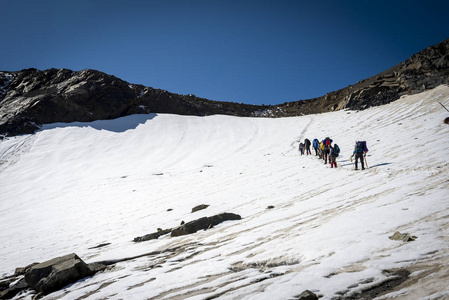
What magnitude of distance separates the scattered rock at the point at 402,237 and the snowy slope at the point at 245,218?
0.30 feet

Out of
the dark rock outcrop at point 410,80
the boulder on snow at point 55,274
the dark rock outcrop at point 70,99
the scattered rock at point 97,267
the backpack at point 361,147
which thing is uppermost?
the dark rock outcrop at point 70,99

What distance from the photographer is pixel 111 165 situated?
24.7m

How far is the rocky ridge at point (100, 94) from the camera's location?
33.8 m

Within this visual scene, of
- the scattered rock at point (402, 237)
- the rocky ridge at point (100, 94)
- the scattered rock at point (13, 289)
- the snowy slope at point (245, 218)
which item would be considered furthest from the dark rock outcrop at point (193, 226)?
the rocky ridge at point (100, 94)

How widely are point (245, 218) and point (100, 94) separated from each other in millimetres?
40598

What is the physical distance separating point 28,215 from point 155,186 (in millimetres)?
7142

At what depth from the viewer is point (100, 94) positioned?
40.2 metres

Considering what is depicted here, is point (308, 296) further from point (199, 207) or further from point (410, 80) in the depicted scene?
point (410, 80)

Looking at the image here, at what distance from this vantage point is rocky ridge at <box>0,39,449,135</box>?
111 ft

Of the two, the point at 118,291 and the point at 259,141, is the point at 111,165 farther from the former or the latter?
the point at 118,291

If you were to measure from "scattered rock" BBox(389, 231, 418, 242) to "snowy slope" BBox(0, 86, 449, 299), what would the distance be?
0.30 feet

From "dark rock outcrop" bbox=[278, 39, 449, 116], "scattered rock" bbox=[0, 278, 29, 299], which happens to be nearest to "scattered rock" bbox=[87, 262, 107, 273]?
"scattered rock" bbox=[0, 278, 29, 299]

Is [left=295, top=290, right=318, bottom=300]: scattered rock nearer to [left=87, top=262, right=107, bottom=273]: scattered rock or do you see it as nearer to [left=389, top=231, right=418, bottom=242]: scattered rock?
[left=389, top=231, right=418, bottom=242]: scattered rock

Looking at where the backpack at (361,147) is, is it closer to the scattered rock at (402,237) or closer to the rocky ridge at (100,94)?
the scattered rock at (402,237)
